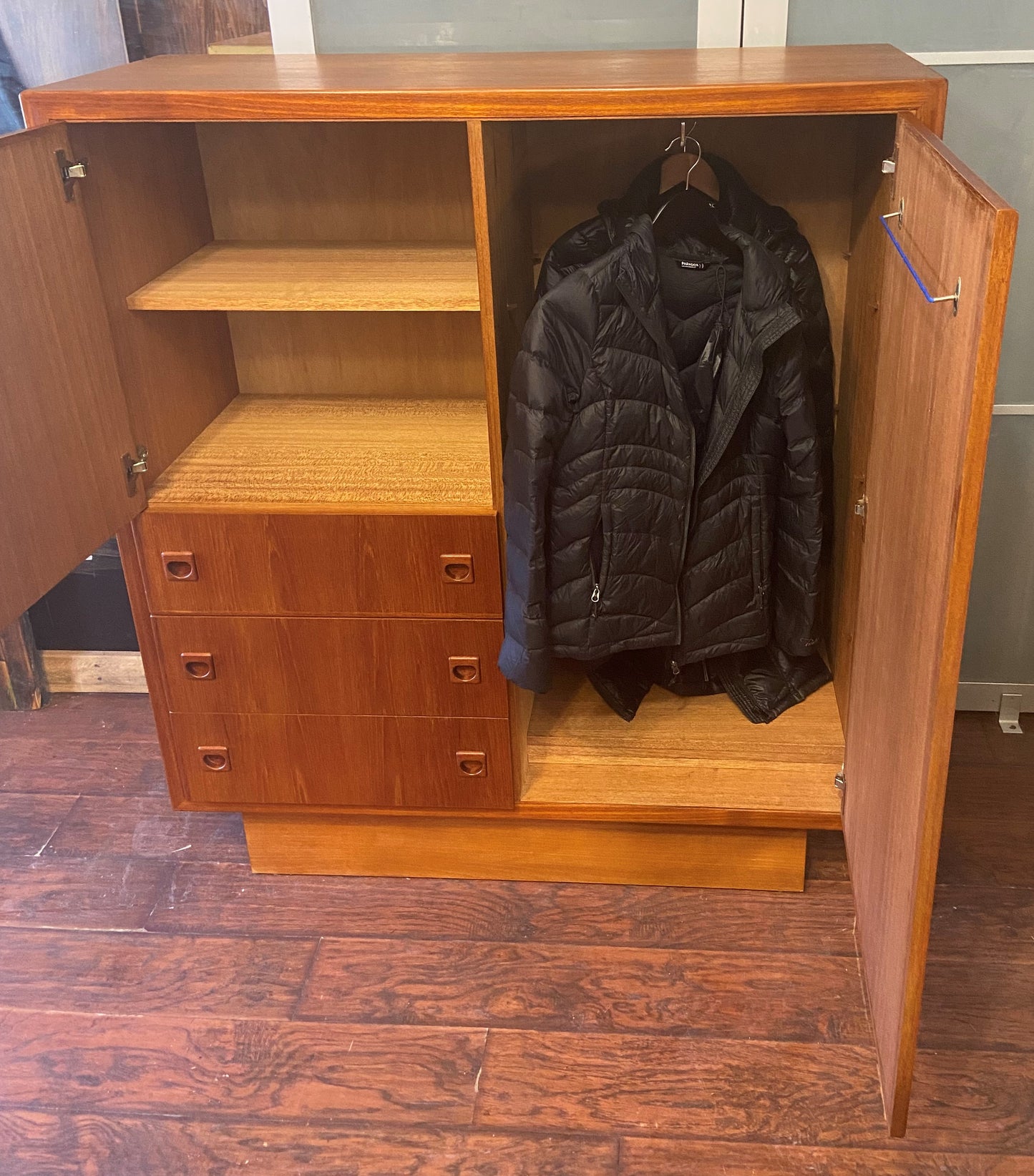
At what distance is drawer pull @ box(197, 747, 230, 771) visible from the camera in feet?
7.23

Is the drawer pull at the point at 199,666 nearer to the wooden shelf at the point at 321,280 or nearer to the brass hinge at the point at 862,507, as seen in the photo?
the wooden shelf at the point at 321,280

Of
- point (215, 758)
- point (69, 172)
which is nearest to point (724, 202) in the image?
point (69, 172)

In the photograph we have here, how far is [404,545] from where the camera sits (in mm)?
1975

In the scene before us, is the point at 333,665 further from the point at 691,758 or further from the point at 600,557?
the point at 691,758

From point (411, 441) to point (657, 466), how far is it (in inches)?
19.1

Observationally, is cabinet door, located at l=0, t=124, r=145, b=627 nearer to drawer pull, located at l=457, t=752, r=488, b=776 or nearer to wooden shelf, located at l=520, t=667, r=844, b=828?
drawer pull, located at l=457, t=752, r=488, b=776

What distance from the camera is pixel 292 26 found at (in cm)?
218

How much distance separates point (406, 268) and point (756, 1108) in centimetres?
149

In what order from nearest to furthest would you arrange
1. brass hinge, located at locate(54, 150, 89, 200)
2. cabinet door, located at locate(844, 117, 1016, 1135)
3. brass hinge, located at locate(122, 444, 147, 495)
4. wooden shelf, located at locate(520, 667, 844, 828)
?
cabinet door, located at locate(844, 117, 1016, 1135)
brass hinge, located at locate(54, 150, 89, 200)
brass hinge, located at locate(122, 444, 147, 495)
wooden shelf, located at locate(520, 667, 844, 828)

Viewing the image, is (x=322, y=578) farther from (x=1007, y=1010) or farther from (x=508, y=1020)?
(x=1007, y=1010)

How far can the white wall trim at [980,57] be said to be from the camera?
6.93 feet

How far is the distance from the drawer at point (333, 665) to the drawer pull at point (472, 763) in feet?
0.27

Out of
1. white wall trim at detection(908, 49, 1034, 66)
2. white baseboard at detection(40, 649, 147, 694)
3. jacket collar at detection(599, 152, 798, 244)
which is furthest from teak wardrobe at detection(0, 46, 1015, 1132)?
white baseboard at detection(40, 649, 147, 694)

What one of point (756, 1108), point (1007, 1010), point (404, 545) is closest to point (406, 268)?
point (404, 545)
